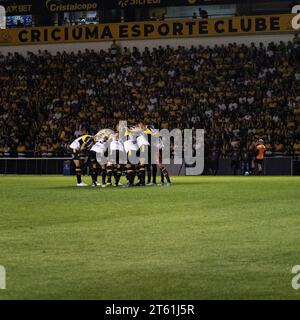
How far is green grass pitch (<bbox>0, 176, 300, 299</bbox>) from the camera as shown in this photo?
31.4 feet

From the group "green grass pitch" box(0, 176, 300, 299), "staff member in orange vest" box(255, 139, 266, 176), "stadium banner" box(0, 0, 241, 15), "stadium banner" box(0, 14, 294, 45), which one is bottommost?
"green grass pitch" box(0, 176, 300, 299)

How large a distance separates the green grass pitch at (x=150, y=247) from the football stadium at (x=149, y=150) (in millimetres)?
31

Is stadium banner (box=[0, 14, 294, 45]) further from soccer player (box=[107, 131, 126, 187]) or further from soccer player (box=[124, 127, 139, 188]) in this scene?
soccer player (box=[124, 127, 139, 188])

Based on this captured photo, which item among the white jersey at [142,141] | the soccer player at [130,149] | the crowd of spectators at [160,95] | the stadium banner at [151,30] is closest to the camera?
the soccer player at [130,149]

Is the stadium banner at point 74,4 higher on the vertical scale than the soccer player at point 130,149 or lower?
higher

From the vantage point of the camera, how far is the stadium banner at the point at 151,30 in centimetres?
5019

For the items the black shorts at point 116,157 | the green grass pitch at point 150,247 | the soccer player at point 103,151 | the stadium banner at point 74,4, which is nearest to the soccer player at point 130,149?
the black shorts at point 116,157

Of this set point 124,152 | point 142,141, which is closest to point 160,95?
point 124,152

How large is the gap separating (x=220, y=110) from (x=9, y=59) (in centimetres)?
1587

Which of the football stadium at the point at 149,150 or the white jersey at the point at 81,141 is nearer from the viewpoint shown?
the football stadium at the point at 149,150

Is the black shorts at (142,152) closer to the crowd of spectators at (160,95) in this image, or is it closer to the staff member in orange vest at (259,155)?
the staff member in orange vest at (259,155)

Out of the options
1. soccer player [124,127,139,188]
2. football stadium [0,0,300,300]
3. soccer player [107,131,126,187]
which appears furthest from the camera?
soccer player [107,131,126,187]

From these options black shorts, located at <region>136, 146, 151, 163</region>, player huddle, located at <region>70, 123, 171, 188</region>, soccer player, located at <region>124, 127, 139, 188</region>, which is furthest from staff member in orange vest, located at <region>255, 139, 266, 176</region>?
soccer player, located at <region>124, 127, 139, 188</region>

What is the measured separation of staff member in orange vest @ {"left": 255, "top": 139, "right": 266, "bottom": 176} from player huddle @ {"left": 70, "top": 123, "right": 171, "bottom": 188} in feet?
28.7
